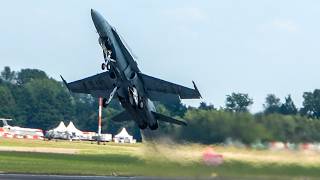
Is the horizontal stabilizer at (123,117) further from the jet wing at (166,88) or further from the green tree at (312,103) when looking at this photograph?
the green tree at (312,103)

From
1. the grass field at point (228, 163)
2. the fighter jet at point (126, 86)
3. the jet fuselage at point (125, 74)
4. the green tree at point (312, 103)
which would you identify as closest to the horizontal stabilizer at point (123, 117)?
the fighter jet at point (126, 86)

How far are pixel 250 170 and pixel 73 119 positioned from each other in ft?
420

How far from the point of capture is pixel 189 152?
4088 cm

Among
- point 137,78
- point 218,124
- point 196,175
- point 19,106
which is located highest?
point 19,106

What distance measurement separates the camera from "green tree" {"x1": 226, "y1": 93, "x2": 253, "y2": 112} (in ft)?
142

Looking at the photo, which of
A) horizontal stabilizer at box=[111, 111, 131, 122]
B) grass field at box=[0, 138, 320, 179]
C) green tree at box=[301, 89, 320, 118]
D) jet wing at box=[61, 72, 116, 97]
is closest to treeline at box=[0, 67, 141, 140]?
horizontal stabilizer at box=[111, 111, 131, 122]

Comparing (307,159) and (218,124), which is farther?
(218,124)

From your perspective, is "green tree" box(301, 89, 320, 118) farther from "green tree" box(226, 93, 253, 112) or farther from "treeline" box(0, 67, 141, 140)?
"treeline" box(0, 67, 141, 140)

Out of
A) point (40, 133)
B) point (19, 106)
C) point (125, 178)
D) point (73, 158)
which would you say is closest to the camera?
point (125, 178)

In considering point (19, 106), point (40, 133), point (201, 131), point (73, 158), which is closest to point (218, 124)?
point (201, 131)

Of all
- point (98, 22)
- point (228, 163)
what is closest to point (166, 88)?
point (98, 22)

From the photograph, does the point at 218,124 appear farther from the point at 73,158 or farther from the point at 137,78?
the point at 73,158

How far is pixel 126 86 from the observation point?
47.0m

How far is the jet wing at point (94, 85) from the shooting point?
50.3 m
